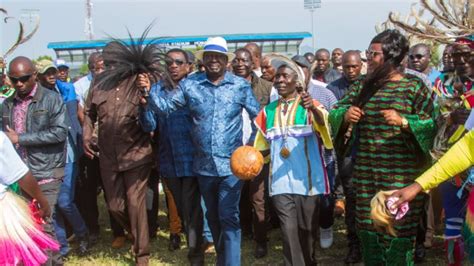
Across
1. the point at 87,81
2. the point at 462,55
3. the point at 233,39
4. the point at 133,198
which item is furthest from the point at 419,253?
the point at 233,39

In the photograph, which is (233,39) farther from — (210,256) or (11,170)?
(11,170)

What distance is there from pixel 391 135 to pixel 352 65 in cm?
260

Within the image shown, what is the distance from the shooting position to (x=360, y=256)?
588 cm

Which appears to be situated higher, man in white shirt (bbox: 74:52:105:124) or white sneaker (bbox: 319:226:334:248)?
man in white shirt (bbox: 74:52:105:124)

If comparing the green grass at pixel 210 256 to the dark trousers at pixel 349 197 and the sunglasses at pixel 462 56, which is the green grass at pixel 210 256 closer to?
the dark trousers at pixel 349 197

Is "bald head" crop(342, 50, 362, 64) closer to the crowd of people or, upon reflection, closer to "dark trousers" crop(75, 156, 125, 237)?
the crowd of people

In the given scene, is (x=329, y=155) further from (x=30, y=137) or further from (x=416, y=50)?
(x=30, y=137)

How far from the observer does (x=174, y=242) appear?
6.74 metres

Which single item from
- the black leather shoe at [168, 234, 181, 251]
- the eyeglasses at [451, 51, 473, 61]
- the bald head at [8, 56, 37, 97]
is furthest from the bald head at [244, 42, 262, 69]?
the eyeglasses at [451, 51, 473, 61]

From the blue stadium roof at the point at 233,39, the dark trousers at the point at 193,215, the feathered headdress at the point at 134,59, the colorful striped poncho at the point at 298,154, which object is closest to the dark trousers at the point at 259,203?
the dark trousers at the point at 193,215

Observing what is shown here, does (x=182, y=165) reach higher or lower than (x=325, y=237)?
higher

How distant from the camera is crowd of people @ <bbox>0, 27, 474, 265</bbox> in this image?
4.25 metres

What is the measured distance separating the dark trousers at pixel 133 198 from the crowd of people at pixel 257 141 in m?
0.01

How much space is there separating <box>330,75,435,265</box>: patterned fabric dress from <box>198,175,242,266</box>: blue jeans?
Answer: 1401 millimetres
